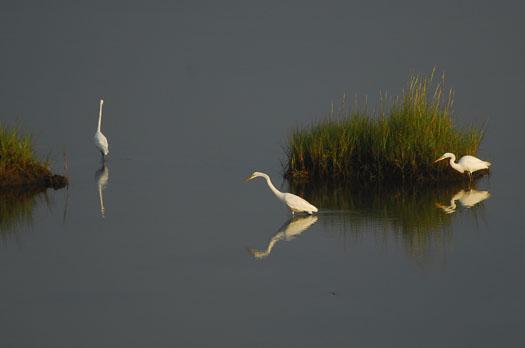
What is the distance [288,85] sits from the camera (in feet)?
100

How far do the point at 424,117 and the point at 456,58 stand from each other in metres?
17.8

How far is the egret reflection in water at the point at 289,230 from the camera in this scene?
10484mm

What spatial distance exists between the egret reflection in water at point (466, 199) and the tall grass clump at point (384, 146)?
0.75 m

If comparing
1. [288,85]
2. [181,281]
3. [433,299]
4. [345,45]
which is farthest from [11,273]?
[345,45]

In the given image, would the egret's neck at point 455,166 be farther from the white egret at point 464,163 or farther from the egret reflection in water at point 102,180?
the egret reflection in water at point 102,180

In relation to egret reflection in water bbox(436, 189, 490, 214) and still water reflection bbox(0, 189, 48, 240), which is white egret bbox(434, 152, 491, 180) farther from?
still water reflection bbox(0, 189, 48, 240)

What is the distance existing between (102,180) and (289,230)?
15.8ft

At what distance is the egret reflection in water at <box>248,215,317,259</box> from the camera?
1048 cm

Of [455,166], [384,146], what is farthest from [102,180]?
[455,166]

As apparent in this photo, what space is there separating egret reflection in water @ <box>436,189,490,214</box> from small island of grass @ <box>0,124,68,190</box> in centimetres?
525

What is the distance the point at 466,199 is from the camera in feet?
44.0

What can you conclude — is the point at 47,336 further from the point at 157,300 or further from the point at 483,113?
the point at 483,113

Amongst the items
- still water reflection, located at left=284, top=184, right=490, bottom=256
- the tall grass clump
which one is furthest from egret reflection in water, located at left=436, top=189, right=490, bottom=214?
the tall grass clump

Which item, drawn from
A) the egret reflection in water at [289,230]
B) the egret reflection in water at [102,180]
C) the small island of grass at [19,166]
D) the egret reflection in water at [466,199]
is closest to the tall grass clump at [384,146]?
the egret reflection in water at [466,199]
